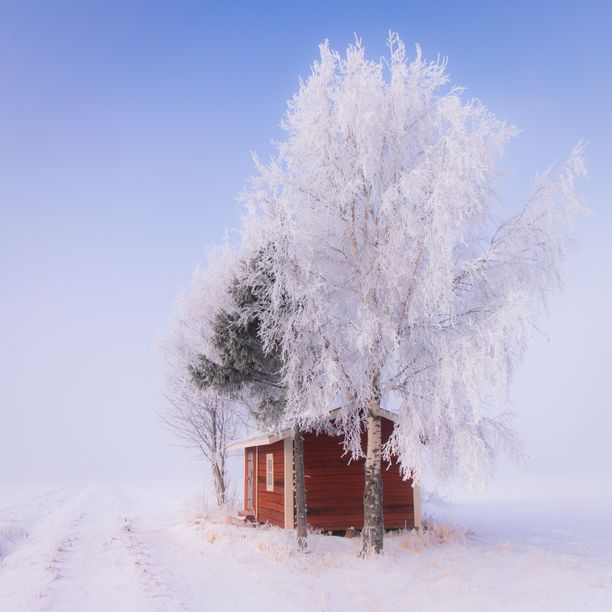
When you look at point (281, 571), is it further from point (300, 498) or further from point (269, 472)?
point (269, 472)

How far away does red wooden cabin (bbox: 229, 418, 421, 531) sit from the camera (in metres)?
18.2

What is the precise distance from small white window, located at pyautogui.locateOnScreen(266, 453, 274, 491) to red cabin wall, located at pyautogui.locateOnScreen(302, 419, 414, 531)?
241 centimetres

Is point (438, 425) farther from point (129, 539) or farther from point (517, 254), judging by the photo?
point (129, 539)

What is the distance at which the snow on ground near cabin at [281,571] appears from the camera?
401 inches

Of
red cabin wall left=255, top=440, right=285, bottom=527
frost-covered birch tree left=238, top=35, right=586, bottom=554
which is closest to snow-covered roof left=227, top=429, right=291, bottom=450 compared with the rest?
red cabin wall left=255, top=440, right=285, bottom=527

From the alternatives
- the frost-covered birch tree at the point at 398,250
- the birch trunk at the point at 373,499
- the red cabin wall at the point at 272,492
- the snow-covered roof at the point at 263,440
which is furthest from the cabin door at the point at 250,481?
the birch trunk at the point at 373,499

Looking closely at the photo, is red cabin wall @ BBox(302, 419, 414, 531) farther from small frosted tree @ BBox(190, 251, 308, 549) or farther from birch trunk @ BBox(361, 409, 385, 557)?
birch trunk @ BBox(361, 409, 385, 557)

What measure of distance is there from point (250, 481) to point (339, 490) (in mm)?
7641

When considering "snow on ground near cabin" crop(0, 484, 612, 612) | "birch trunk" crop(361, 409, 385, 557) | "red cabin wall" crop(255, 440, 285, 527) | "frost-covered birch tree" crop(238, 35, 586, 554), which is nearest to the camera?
"snow on ground near cabin" crop(0, 484, 612, 612)

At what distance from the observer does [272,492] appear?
66.4 feet

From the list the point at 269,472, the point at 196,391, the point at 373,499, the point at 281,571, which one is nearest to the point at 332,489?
the point at 269,472

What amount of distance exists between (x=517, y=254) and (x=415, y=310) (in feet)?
9.37

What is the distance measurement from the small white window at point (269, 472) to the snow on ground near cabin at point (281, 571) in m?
2.13

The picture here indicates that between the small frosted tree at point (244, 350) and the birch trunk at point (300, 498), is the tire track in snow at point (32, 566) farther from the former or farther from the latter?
the birch trunk at point (300, 498)
